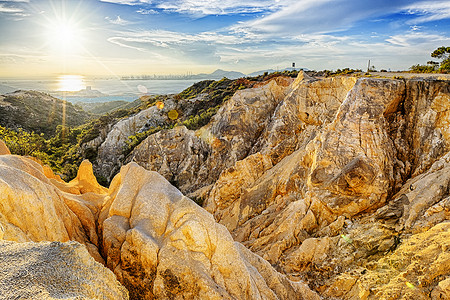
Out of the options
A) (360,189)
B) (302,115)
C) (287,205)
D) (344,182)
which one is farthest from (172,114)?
(360,189)

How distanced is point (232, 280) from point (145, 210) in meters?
3.91

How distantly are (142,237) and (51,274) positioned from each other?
12.2 feet

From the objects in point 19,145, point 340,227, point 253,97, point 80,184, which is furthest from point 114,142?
point 340,227

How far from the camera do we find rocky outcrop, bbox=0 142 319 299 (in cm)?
758

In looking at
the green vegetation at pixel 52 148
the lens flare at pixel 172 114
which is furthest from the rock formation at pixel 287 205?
the green vegetation at pixel 52 148

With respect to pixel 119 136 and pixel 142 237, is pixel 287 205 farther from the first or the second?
pixel 119 136

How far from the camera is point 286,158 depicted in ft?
89.2

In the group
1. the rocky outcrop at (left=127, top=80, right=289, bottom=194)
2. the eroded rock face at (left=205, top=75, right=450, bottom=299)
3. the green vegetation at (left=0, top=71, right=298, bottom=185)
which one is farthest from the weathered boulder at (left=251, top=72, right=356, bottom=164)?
the green vegetation at (left=0, top=71, right=298, bottom=185)

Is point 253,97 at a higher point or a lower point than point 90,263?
higher

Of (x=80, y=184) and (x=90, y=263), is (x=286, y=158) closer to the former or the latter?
(x=80, y=184)

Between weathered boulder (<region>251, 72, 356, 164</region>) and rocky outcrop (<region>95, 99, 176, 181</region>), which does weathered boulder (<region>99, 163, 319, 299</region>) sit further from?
rocky outcrop (<region>95, 99, 176, 181</region>)

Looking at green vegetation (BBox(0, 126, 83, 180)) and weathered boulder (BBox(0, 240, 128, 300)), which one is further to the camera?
green vegetation (BBox(0, 126, 83, 180))

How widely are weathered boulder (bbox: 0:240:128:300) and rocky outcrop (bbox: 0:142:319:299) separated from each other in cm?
6

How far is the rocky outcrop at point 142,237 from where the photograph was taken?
7.58 meters
